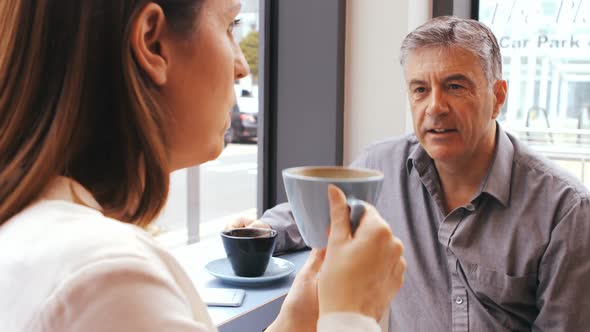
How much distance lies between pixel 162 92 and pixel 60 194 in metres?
0.16

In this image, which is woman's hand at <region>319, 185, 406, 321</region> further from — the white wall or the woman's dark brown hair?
the white wall

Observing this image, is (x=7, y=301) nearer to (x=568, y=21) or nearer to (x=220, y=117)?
(x=220, y=117)

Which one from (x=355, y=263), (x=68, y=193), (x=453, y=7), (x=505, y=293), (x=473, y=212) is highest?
(x=453, y=7)

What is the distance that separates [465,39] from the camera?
1570 millimetres

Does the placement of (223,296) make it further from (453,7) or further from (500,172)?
(453,7)

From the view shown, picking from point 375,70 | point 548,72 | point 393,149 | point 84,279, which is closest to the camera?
point 84,279

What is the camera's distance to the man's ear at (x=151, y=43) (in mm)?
649

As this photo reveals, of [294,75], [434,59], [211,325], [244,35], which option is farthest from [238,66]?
[244,35]

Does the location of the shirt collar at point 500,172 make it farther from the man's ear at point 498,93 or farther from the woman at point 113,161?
the woman at point 113,161

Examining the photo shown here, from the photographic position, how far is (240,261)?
1.43 m

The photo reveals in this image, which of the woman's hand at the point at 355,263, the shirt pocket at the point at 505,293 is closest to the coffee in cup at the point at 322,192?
the woman's hand at the point at 355,263

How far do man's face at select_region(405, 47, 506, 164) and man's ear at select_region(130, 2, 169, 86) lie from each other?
1000 millimetres

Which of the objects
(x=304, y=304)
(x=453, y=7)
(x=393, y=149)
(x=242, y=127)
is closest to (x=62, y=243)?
(x=304, y=304)

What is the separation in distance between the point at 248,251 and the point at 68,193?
824 millimetres
